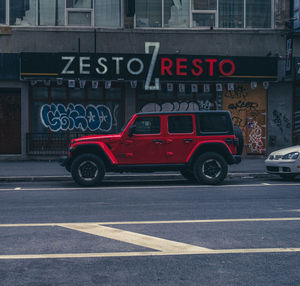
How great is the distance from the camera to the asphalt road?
457 cm

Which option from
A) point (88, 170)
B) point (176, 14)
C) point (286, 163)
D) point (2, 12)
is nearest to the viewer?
point (88, 170)

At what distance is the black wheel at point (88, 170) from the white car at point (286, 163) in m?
4.68

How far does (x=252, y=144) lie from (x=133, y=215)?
14.4 metres

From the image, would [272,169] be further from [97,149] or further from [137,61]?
[137,61]

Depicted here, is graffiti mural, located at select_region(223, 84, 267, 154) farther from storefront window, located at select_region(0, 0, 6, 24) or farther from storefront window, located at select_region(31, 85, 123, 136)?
storefront window, located at select_region(0, 0, 6, 24)

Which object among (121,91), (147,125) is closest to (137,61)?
(121,91)

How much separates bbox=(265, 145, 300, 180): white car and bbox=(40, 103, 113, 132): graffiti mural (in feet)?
29.9

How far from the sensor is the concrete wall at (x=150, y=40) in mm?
20312

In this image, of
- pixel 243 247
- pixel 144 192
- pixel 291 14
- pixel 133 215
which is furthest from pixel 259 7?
pixel 243 247

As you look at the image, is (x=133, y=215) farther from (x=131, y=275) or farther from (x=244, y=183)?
(x=244, y=183)

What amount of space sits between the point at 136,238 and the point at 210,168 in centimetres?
661

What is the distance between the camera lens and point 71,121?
20797 millimetres

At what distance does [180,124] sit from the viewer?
12484mm

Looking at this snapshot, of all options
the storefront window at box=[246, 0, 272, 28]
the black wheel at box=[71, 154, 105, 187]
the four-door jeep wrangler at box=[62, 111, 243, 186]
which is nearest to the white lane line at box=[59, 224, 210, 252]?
the black wheel at box=[71, 154, 105, 187]
